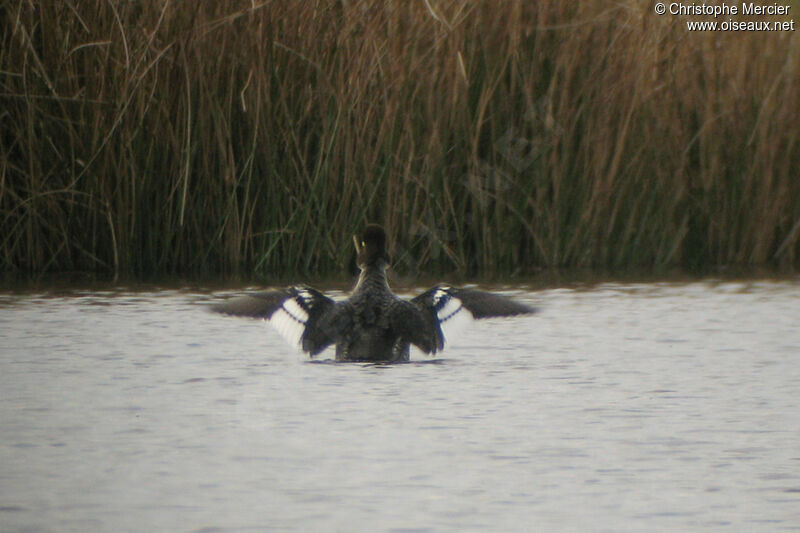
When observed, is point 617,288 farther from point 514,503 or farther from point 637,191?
point 514,503

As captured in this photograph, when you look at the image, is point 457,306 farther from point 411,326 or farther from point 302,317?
point 302,317

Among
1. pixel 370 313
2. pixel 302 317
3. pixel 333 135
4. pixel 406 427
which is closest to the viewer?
pixel 406 427

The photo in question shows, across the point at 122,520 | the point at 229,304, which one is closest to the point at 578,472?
the point at 122,520

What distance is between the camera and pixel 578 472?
3742mm

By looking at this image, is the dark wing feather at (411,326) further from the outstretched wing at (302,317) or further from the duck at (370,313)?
the outstretched wing at (302,317)

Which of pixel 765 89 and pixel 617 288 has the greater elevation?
pixel 765 89

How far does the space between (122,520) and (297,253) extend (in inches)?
208

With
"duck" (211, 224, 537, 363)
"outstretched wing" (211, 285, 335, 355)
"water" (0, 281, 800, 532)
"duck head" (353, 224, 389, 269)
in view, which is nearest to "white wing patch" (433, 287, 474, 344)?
"duck" (211, 224, 537, 363)

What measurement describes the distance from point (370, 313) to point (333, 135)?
2.97m

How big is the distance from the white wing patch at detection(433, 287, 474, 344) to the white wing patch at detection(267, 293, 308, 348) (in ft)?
1.71

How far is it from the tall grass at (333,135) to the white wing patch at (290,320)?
2710 millimetres

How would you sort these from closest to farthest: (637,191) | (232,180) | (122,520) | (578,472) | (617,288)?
(122,520)
(578,472)
(617,288)
(232,180)
(637,191)

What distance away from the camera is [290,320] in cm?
566

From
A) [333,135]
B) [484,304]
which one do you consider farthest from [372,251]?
[333,135]
